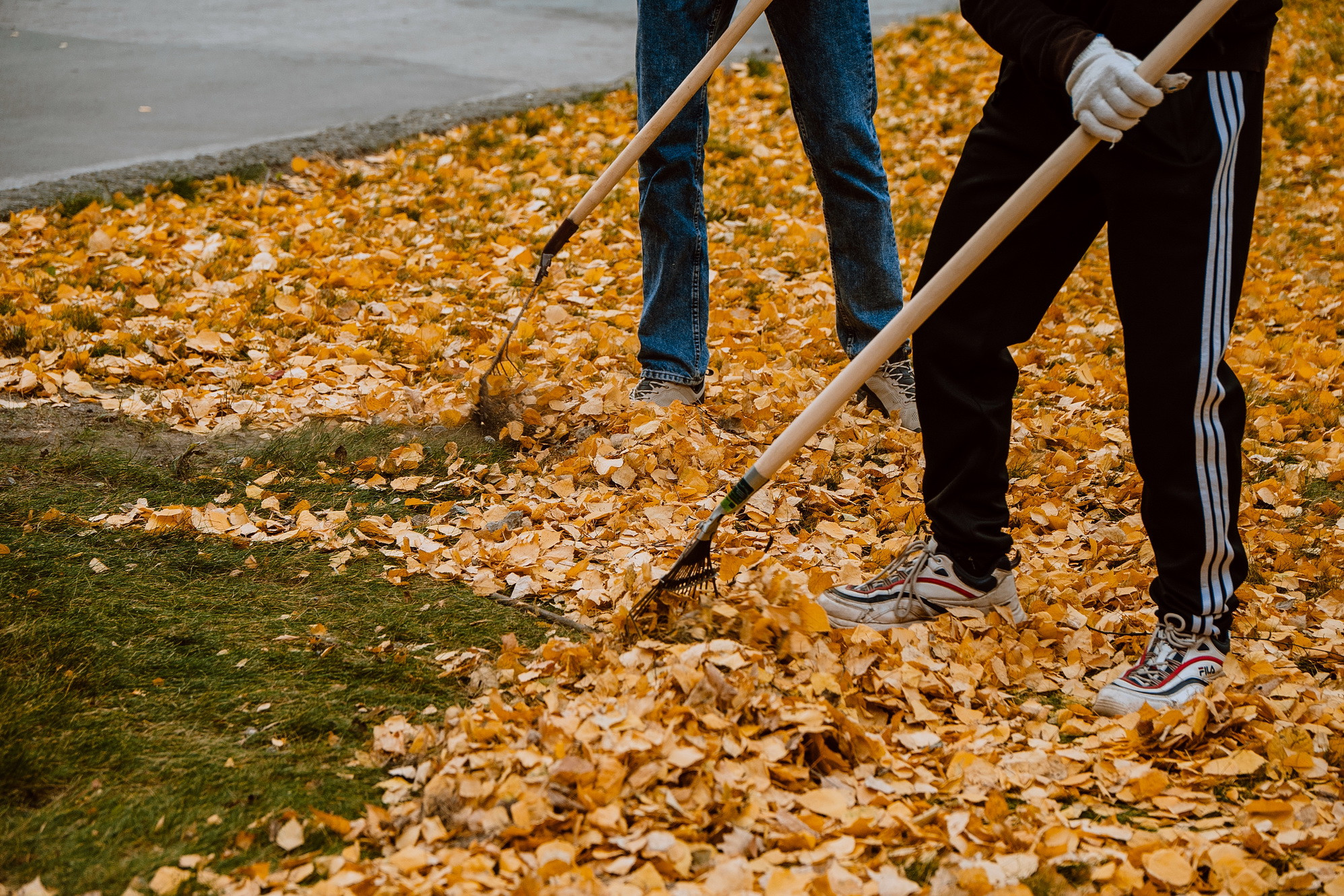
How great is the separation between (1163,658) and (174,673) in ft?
6.23

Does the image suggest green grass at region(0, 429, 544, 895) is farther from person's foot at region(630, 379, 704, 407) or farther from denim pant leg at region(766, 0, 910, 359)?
denim pant leg at region(766, 0, 910, 359)

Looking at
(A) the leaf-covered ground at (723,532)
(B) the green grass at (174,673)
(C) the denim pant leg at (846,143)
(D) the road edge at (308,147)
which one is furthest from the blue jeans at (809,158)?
(D) the road edge at (308,147)

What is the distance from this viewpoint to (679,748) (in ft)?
5.93

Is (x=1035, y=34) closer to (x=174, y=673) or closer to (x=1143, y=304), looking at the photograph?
(x=1143, y=304)

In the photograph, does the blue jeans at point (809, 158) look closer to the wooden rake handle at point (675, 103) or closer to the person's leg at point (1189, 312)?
the wooden rake handle at point (675, 103)

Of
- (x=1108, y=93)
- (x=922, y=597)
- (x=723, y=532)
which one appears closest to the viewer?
(x=1108, y=93)

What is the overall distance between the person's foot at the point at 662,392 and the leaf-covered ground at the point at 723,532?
7 centimetres

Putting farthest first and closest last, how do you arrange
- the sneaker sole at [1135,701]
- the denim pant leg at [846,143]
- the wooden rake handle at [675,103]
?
1. the denim pant leg at [846,143]
2. the wooden rake handle at [675,103]
3. the sneaker sole at [1135,701]

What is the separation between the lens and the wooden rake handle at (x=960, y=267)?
1.80 m

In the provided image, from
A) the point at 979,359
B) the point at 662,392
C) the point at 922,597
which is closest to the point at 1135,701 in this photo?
the point at 922,597

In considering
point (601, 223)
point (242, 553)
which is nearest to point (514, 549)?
point (242, 553)

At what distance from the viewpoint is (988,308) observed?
220 cm

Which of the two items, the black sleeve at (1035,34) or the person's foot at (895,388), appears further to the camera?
the person's foot at (895,388)

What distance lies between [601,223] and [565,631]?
2.97 meters
